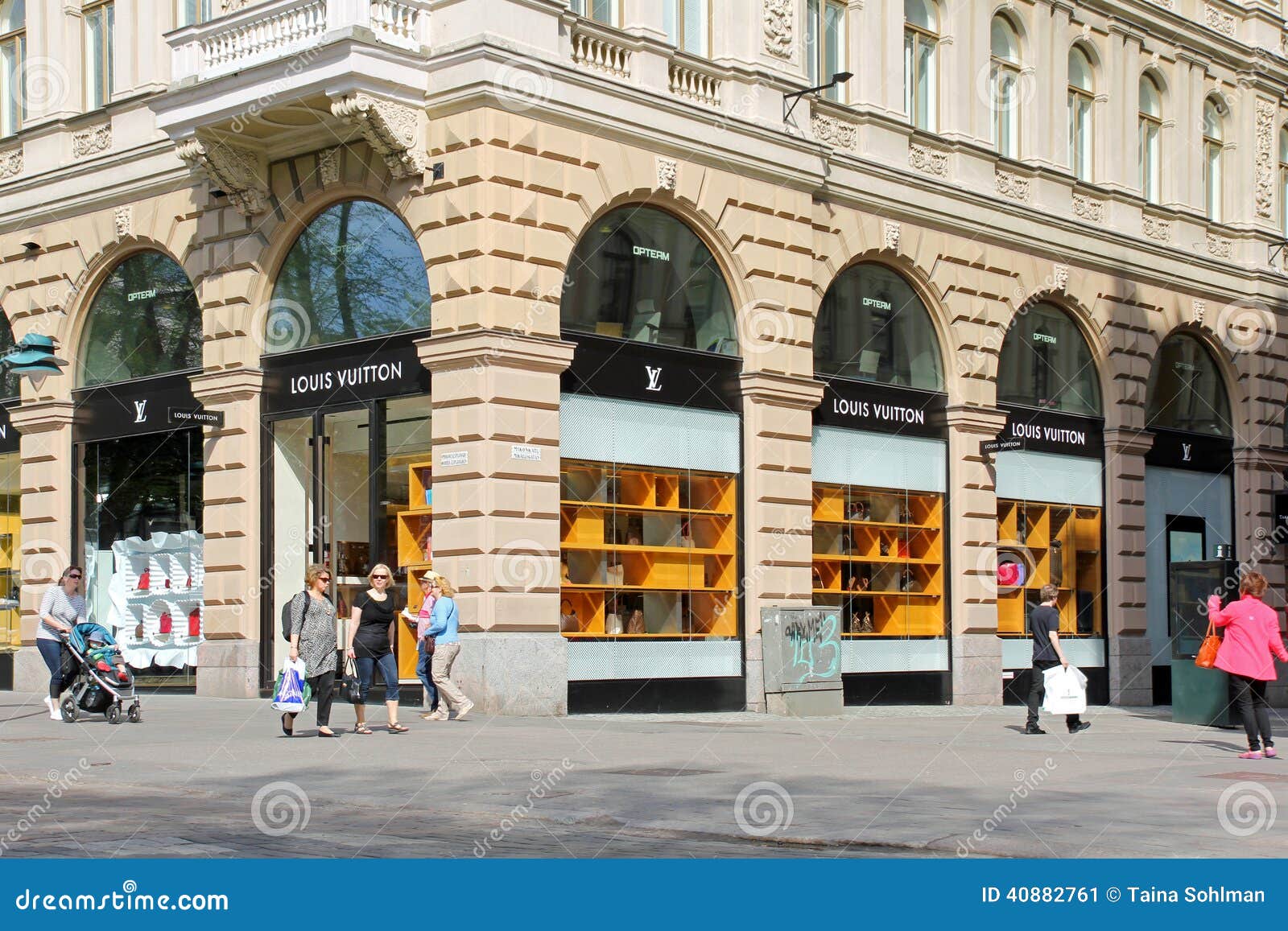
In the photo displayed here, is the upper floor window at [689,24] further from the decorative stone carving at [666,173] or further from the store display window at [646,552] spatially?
the store display window at [646,552]

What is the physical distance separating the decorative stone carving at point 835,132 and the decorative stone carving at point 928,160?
1.44 metres

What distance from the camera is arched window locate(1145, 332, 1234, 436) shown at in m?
34.0

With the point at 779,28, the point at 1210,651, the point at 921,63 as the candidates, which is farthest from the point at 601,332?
the point at 921,63

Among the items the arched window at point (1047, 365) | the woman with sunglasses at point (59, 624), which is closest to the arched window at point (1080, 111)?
the arched window at point (1047, 365)

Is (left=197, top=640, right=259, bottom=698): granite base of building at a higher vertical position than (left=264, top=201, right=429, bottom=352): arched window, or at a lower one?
lower

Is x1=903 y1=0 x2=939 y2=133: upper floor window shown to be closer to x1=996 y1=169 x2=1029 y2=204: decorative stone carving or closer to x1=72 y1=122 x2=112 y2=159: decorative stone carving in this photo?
x1=996 y1=169 x2=1029 y2=204: decorative stone carving

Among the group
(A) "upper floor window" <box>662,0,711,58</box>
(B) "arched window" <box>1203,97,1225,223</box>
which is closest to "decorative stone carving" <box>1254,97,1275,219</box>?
(B) "arched window" <box>1203,97,1225,223</box>

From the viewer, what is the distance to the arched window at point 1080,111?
32.8m

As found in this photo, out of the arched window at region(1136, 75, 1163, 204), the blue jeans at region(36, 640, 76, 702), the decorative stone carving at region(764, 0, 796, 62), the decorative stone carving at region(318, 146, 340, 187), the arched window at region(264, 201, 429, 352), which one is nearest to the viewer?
the blue jeans at region(36, 640, 76, 702)

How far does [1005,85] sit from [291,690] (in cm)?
1874

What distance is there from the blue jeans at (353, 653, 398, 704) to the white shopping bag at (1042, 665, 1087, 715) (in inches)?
309

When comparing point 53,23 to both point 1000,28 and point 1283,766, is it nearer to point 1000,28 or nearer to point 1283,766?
point 1000,28

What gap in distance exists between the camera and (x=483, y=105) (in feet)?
72.5

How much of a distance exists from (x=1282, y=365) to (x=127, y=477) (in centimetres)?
2310
